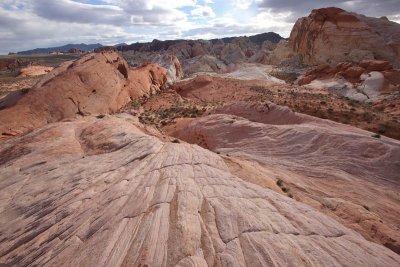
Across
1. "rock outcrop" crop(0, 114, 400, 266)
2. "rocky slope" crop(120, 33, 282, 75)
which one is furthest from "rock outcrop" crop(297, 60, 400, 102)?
"rock outcrop" crop(0, 114, 400, 266)

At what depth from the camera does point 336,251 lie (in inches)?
268

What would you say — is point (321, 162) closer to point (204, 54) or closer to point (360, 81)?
point (360, 81)

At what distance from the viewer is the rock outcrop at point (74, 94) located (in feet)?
68.7

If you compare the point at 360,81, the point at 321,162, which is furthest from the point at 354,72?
the point at 321,162

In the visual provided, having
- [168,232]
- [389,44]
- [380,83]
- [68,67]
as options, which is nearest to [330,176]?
[168,232]

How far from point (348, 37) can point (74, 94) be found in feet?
177

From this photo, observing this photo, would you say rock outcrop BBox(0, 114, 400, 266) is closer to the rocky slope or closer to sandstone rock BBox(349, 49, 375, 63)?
sandstone rock BBox(349, 49, 375, 63)

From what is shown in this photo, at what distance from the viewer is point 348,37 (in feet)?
192

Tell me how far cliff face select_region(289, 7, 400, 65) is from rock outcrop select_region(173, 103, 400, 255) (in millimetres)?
47244

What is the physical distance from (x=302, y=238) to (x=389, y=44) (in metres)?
61.3

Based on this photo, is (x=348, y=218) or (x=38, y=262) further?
(x=348, y=218)

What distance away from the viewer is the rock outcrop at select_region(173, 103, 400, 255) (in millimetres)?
10594

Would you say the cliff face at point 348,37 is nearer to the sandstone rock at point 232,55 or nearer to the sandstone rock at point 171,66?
the sandstone rock at point 171,66

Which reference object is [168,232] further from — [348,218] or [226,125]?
[226,125]
